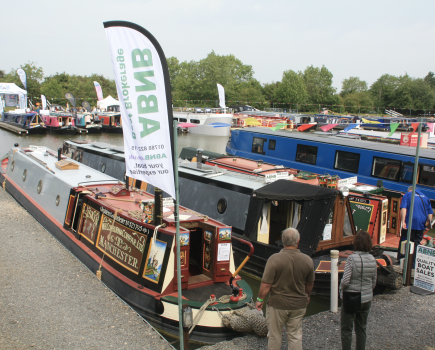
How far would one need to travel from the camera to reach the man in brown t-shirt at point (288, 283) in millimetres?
3836

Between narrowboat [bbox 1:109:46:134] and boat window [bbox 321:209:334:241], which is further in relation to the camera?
narrowboat [bbox 1:109:46:134]

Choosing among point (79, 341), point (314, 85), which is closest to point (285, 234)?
point (79, 341)

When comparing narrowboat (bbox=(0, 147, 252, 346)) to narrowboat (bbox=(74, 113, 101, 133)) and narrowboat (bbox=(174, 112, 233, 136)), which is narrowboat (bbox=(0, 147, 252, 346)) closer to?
narrowboat (bbox=(74, 113, 101, 133))

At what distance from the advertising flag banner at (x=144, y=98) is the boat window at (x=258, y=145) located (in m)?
14.0

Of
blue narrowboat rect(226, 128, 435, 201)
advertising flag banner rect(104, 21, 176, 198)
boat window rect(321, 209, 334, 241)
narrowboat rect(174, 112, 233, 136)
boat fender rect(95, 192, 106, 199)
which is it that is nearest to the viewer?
advertising flag banner rect(104, 21, 176, 198)

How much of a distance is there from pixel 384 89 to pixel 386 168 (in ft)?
252

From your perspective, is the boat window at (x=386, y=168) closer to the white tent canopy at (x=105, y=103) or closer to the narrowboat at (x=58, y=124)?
the narrowboat at (x=58, y=124)

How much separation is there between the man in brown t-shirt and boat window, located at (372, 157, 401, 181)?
1005cm

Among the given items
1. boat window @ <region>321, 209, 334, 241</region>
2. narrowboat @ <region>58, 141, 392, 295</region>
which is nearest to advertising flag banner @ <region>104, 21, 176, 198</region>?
narrowboat @ <region>58, 141, 392, 295</region>

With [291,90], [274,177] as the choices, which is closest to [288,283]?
[274,177]

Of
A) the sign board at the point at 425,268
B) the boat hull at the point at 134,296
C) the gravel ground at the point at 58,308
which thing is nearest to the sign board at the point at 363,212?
the sign board at the point at 425,268

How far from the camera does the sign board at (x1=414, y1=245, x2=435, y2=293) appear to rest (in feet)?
20.9

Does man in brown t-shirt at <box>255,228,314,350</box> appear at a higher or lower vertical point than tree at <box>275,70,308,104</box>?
lower

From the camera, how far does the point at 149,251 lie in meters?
5.94
